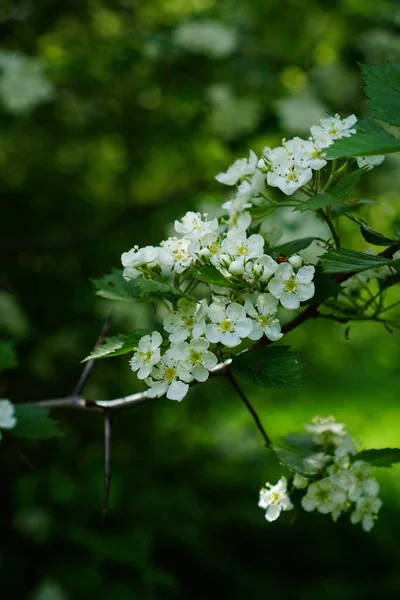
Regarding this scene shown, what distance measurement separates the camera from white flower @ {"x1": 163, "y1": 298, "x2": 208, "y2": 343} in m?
0.89

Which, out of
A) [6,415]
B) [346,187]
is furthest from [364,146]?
[6,415]

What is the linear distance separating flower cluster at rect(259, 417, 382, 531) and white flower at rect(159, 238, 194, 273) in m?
0.37

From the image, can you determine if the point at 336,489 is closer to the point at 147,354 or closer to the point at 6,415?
the point at 147,354

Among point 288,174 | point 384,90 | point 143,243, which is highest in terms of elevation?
point 384,90

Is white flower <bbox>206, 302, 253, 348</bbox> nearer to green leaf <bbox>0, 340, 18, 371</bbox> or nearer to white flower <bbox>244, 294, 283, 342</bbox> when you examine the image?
white flower <bbox>244, 294, 283, 342</bbox>

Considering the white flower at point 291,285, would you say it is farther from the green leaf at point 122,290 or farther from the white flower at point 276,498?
the white flower at point 276,498

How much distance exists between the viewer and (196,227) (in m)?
0.99

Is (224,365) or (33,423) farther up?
(224,365)

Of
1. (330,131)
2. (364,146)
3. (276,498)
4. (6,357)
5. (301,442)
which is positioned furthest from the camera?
(6,357)

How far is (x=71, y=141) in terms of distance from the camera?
14.8ft

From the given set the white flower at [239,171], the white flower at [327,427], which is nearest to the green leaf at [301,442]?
the white flower at [327,427]

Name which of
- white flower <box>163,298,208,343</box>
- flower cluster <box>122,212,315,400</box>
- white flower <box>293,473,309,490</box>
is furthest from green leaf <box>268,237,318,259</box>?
white flower <box>293,473,309,490</box>

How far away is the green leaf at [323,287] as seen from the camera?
0.93 metres

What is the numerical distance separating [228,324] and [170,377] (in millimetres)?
105
